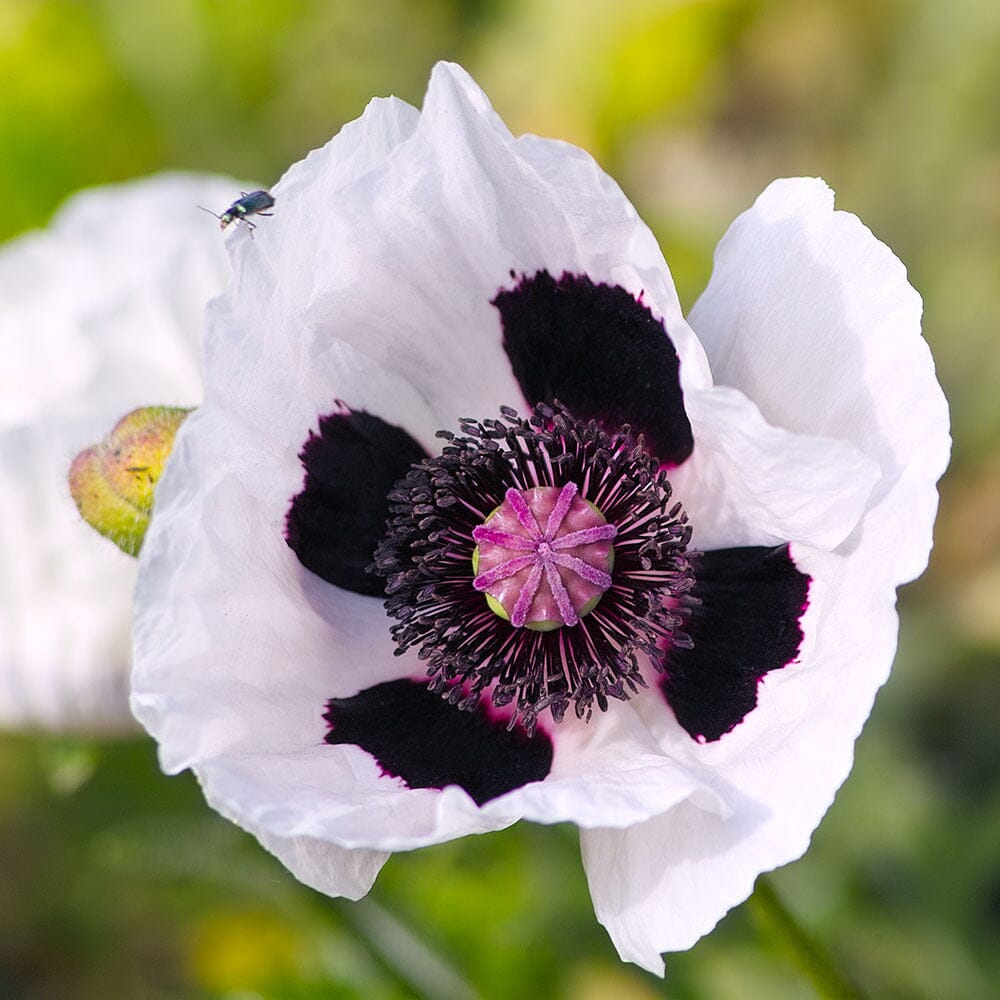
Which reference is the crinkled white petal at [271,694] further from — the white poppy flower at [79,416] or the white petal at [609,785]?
the white poppy flower at [79,416]

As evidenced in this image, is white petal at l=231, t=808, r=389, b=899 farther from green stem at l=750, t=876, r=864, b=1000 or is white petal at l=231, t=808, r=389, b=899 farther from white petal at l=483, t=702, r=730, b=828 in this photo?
green stem at l=750, t=876, r=864, b=1000

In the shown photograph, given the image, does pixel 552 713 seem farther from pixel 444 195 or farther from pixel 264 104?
pixel 264 104

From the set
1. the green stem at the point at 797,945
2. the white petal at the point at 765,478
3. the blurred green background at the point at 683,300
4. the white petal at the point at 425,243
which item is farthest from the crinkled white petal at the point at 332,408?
the blurred green background at the point at 683,300

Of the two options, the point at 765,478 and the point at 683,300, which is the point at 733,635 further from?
the point at 683,300

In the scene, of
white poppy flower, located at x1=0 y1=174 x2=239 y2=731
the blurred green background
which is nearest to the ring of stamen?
white poppy flower, located at x1=0 y1=174 x2=239 y2=731

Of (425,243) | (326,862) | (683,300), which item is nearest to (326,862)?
(326,862)

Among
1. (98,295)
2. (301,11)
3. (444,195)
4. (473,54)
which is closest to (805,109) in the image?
(473,54)
